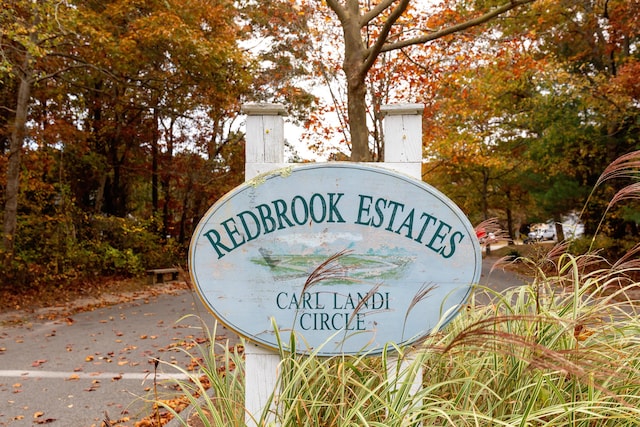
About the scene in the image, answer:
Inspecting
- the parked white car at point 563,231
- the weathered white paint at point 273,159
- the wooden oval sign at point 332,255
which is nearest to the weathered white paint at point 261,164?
the weathered white paint at point 273,159

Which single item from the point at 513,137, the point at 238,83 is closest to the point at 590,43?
the point at 513,137

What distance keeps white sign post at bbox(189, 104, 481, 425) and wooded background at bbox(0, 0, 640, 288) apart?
302 centimetres

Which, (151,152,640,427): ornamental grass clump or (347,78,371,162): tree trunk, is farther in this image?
(347,78,371,162): tree trunk

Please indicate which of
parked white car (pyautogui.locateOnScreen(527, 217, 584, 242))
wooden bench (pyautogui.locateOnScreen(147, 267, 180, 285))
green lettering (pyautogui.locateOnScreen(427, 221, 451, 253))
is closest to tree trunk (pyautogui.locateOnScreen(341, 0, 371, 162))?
parked white car (pyautogui.locateOnScreen(527, 217, 584, 242))

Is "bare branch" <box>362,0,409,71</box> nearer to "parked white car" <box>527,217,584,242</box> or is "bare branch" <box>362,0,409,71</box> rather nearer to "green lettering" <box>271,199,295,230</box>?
"parked white car" <box>527,217,584,242</box>

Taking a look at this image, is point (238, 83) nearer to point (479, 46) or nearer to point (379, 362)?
point (479, 46)

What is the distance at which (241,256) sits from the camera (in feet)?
7.77

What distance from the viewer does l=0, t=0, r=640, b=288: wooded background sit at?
9.77 metres

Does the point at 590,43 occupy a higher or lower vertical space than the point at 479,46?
higher

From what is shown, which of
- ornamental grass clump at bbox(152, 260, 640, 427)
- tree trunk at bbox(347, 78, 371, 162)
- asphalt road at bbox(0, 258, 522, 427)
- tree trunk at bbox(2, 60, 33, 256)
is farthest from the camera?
tree trunk at bbox(2, 60, 33, 256)

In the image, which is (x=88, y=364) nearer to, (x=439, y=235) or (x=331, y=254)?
(x=331, y=254)

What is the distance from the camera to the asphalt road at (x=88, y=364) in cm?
407

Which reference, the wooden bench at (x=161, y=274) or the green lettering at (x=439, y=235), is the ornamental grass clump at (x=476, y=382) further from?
the wooden bench at (x=161, y=274)

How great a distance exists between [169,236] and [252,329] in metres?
17.1
